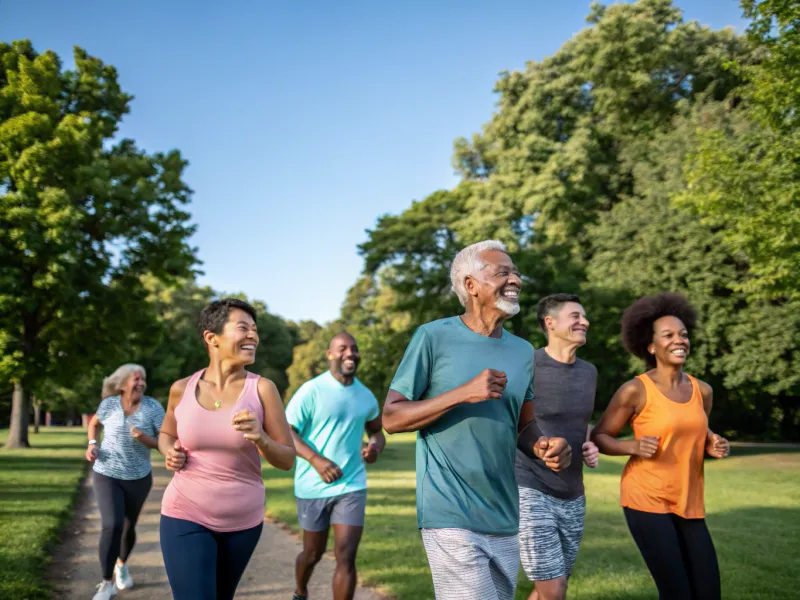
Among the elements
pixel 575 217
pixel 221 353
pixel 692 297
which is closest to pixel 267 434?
pixel 221 353

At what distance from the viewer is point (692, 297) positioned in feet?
84.4

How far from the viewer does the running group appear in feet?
10.9

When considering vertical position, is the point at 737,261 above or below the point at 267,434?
above

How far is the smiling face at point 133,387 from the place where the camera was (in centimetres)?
Answer: 741

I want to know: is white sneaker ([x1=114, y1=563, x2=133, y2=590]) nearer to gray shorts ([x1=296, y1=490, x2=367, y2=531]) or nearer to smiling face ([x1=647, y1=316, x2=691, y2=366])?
gray shorts ([x1=296, y1=490, x2=367, y2=531])

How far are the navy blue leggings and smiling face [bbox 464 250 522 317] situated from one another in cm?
183

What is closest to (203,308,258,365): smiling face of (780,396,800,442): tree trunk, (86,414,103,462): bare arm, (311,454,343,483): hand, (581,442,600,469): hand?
(311,454,343,483): hand

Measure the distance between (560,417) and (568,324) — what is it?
2.33ft

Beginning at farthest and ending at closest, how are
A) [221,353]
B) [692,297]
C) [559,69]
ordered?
[559,69] < [692,297] < [221,353]

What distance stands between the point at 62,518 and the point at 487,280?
997 cm

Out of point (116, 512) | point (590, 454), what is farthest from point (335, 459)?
point (590, 454)

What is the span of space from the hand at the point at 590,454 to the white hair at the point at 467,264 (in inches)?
65.4

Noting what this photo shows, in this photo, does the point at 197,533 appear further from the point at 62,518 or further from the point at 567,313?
the point at 62,518

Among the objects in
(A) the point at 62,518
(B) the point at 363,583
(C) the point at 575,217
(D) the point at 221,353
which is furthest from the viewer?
(C) the point at 575,217
